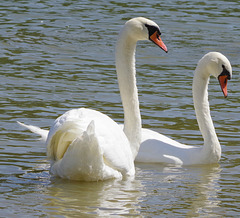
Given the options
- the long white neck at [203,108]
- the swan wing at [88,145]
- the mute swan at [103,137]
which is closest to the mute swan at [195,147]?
the long white neck at [203,108]

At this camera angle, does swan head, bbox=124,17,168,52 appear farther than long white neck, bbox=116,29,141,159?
No

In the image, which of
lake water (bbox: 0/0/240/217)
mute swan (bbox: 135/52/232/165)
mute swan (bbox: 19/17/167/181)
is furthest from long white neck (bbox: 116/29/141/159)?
mute swan (bbox: 135/52/232/165)

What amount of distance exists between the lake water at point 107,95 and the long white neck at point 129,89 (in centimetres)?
45

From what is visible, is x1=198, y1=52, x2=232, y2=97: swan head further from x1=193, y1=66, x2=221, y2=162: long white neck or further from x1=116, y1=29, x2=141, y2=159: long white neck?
x1=116, y1=29, x2=141, y2=159: long white neck

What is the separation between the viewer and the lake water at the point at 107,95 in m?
6.79

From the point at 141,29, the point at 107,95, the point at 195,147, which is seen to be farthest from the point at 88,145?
the point at 107,95

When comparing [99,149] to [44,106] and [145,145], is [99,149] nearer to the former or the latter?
[145,145]

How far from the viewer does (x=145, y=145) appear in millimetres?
8609

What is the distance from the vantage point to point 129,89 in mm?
7926

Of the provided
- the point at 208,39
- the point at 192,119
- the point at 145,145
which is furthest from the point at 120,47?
the point at 208,39

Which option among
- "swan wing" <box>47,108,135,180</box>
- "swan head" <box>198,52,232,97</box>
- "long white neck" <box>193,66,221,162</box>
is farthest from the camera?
"swan head" <box>198,52,232,97</box>

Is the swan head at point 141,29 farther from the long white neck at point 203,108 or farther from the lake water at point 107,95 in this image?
the lake water at point 107,95

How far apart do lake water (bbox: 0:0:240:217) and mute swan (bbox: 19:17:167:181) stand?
195 millimetres

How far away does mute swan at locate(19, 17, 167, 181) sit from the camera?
6703 millimetres
